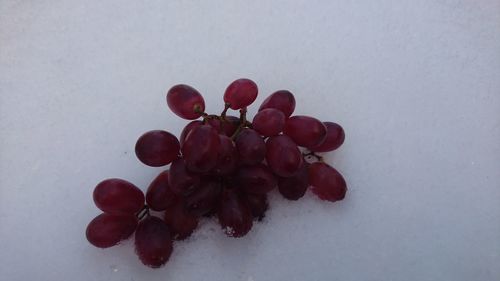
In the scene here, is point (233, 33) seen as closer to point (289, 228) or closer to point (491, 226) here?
point (289, 228)

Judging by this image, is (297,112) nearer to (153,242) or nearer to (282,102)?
(282,102)

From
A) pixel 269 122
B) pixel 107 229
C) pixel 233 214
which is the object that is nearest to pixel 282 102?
pixel 269 122

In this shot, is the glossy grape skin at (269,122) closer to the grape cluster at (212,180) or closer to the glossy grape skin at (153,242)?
the grape cluster at (212,180)

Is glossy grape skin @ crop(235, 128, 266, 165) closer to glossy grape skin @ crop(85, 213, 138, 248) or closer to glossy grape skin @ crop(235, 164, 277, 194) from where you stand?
glossy grape skin @ crop(235, 164, 277, 194)

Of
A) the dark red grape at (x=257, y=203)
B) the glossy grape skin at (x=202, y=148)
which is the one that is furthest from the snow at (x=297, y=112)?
the glossy grape skin at (x=202, y=148)

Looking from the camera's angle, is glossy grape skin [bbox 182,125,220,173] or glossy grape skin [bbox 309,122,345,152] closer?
glossy grape skin [bbox 182,125,220,173]

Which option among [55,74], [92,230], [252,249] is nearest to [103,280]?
[92,230]

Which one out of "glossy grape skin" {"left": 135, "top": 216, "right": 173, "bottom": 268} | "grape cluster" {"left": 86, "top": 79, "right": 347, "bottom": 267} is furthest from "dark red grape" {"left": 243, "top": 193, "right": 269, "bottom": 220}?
"glossy grape skin" {"left": 135, "top": 216, "right": 173, "bottom": 268}
